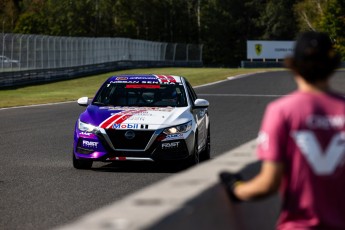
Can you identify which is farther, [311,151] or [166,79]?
[166,79]

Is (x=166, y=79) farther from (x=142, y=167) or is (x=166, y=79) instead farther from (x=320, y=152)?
(x=320, y=152)

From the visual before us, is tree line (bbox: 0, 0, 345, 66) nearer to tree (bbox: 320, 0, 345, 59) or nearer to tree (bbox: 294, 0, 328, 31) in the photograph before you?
tree (bbox: 294, 0, 328, 31)

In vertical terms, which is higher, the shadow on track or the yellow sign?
the shadow on track

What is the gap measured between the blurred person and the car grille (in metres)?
9.26

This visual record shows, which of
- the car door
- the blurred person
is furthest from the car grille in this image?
the blurred person

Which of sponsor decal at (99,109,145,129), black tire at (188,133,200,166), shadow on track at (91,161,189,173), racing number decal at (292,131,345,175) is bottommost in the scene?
shadow on track at (91,161,189,173)

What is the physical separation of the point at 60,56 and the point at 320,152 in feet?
182

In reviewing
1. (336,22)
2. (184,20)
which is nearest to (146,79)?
(336,22)

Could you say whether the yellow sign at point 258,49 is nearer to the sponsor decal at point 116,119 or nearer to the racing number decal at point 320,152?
the sponsor decal at point 116,119

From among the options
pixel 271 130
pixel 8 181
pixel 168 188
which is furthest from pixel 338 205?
pixel 8 181

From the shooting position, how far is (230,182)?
4863 mm

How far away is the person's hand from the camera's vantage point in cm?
483

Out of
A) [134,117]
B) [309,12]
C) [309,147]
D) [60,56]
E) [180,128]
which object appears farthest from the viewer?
[309,12]

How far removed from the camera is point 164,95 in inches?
595
